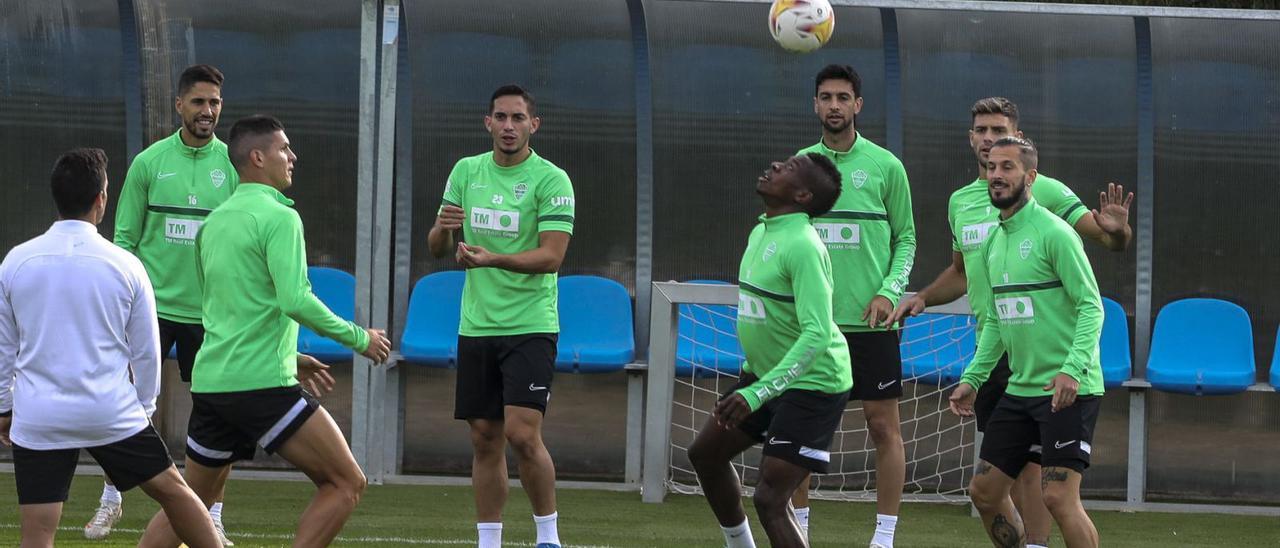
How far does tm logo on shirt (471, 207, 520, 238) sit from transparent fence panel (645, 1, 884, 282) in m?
3.62

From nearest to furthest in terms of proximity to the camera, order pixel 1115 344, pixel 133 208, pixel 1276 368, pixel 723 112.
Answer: pixel 133 208 → pixel 1276 368 → pixel 1115 344 → pixel 723 112

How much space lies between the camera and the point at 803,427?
5594mm

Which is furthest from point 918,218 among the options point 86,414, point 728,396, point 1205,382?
point 86,414

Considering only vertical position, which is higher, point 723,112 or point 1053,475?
point 723,112

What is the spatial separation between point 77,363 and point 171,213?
2502mm

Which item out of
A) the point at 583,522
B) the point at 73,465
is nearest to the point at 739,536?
the point at 73,465

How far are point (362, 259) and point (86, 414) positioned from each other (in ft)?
14.4

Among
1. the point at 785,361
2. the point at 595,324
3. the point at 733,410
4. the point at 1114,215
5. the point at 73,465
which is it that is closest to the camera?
the point at 73,465

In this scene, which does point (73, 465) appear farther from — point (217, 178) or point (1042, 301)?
point (1042, 301)

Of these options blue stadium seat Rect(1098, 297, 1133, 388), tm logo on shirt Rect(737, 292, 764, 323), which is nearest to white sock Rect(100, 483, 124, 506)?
tm logo on shirt Rect(737, 292, 764, 323)

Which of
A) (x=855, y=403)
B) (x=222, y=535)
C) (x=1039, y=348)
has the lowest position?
(x=222, y=535)

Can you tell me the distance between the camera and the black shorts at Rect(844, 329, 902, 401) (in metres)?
7.16

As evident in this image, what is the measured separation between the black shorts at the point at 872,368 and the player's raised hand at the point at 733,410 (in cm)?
203

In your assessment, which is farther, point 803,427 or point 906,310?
point 906,310
